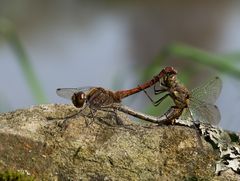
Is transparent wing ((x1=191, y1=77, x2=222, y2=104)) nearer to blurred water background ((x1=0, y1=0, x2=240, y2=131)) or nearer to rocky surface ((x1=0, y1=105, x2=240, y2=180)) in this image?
rocky surface ((x1=0, y1=105, x2=240, y2=180))

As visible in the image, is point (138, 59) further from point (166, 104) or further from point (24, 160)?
point (24, 160)

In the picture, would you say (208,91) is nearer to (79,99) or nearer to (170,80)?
(170,80)

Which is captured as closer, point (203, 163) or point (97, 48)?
point (203, 163)

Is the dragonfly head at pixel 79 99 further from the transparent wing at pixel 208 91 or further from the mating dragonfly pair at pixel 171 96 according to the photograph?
the transparent wing at pixel 208 91

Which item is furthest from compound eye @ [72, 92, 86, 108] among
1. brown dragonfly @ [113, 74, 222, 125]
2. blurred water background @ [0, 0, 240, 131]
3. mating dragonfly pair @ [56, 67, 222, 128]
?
blurred water background @ [0, 0, 240, 131]

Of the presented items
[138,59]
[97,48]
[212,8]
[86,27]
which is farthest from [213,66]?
[212,8]

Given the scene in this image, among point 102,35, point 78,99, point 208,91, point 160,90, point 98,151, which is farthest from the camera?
point 102,35

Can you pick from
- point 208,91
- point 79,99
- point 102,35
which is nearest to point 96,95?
point 79,99
